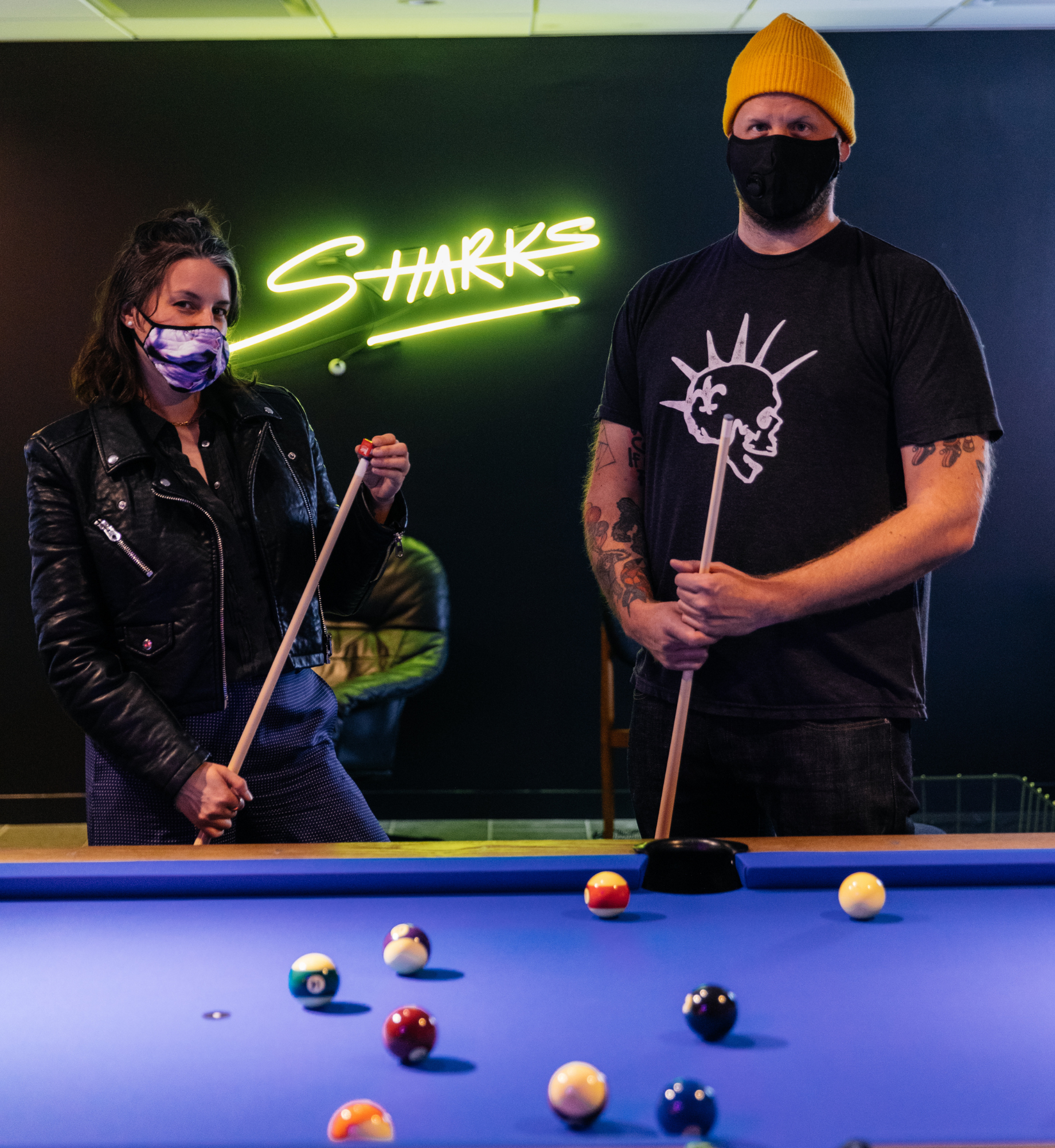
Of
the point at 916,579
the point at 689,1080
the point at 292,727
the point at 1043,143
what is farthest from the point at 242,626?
the point at 1043,143

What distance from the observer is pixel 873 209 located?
470 centimetres

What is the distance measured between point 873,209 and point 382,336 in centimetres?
212

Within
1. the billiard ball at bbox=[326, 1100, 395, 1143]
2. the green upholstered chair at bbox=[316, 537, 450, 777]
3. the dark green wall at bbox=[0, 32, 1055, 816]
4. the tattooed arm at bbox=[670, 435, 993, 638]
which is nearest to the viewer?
the billiard ball at bbox=[326, 1100, 395, 1143]

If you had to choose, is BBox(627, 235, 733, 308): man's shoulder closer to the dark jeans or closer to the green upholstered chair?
the dark jeans

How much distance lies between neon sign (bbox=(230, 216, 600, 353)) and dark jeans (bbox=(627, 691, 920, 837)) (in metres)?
3.02

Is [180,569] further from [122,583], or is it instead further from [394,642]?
[394,642]

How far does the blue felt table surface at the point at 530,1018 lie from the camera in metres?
0.89

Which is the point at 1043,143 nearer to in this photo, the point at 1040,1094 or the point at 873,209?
the point at 873,209

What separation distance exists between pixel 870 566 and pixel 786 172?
0.72 metres

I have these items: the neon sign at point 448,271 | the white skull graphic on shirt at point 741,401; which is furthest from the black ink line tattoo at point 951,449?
the neon sign at point 448,271

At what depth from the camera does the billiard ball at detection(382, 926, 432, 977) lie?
118 cm

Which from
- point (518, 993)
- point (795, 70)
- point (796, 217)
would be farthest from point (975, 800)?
point (518, 993)

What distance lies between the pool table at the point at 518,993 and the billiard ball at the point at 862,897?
0.02m

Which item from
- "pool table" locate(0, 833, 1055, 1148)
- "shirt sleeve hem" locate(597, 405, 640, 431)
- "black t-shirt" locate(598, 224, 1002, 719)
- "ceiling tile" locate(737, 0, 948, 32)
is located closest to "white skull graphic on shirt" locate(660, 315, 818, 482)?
"black t-shirt" locate(598, 224, 1002, 719)
